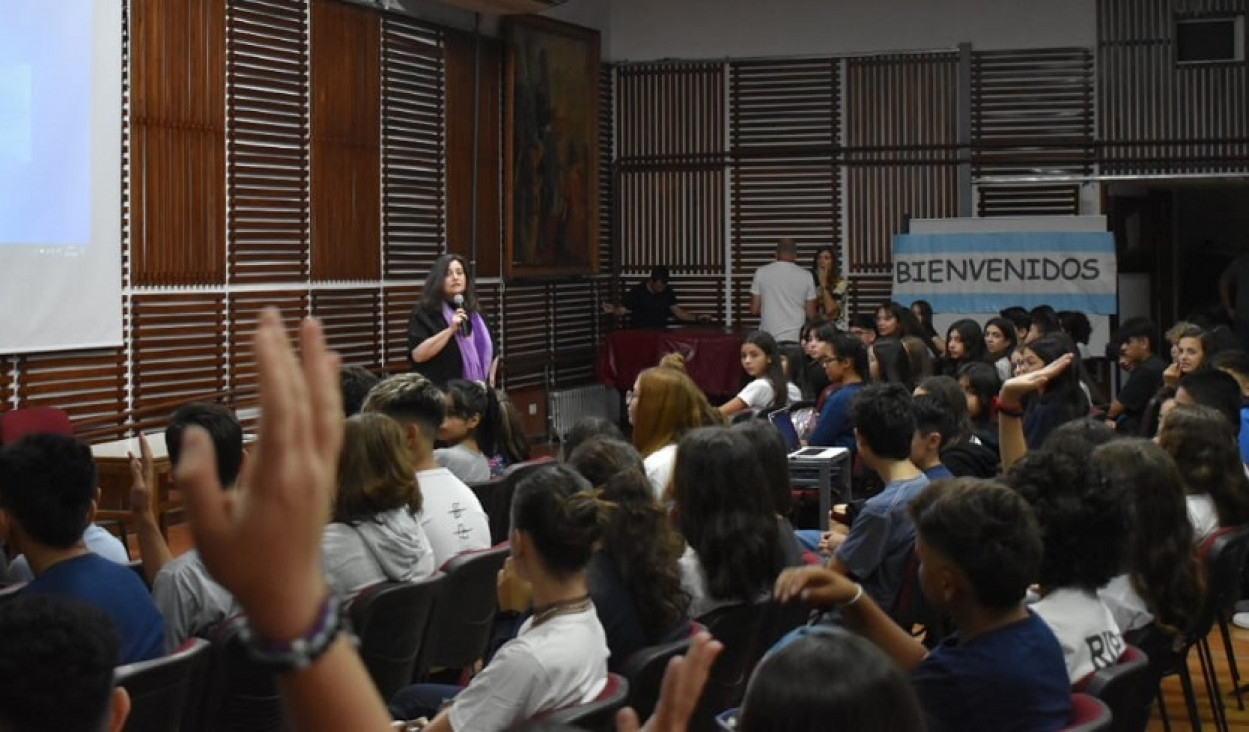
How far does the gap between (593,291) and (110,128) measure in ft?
24.7

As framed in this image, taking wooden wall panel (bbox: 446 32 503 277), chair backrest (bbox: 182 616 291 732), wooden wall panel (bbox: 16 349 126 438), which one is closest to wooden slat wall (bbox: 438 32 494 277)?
wooden wall panel (bbox: 446 32 503 277)

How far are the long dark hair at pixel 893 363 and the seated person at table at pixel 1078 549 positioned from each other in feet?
17.9

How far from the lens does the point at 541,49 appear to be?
47.9 ft

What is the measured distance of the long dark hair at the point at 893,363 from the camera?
9031mm

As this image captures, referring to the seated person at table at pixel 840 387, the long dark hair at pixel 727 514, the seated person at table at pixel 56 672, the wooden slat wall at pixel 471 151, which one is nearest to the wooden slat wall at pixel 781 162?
the wooden slat wall at pixel 471 151

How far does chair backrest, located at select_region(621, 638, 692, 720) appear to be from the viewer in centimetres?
342

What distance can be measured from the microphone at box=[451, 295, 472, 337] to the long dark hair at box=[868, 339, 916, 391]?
2.60m

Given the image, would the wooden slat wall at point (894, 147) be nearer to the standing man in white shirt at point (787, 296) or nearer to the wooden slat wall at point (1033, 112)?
the wooden slat wall at point (1033, 112)

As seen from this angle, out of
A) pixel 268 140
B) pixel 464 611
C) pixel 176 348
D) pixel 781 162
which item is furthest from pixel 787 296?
pixel 464 611

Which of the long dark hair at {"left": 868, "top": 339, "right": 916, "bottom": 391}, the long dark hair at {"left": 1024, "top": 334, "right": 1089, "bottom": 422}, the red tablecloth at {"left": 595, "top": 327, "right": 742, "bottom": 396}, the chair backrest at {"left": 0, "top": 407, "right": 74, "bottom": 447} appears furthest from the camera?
the red tablecloth at {"left": 595, "top": 327, "right": 742, "bottom": 396}

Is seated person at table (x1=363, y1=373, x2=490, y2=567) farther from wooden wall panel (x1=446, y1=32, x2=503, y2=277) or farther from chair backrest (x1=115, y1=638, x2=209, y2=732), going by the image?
wooden wall panel (x1=446, y1=32, x2=503, y2=277)

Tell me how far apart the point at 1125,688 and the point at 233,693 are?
84.9 inches

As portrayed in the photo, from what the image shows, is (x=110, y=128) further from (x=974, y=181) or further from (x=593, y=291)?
(x=974, y=181)

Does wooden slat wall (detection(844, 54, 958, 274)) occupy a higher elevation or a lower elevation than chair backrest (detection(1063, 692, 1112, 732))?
higher
